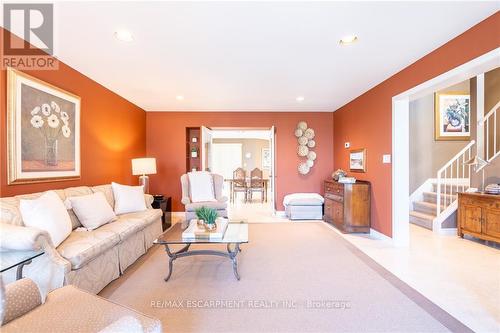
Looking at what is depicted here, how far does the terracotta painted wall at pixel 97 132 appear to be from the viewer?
237cm

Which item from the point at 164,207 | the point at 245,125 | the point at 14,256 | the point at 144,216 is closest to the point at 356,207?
the point at 245,125

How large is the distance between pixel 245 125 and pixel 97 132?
303 centimetres

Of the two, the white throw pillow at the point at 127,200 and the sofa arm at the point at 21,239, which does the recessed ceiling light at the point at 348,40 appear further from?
the white throw pillow at the point at 127,200

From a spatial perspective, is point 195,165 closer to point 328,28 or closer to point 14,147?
point 14,147

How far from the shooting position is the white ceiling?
6.41 feet

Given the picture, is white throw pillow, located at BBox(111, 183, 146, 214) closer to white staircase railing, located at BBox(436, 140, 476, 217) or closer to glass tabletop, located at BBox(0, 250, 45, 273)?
glass tabletop, located at BBox(0, 250, 45, 273)

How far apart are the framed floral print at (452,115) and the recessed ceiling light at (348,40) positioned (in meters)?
4.49

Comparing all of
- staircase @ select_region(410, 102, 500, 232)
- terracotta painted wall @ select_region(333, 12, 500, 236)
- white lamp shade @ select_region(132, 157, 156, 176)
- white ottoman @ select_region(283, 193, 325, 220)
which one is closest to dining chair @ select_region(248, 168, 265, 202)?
white ottoman @ select_region(283, 193, 325, 220)

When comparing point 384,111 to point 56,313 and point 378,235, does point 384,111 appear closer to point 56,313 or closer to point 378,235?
point 378,235

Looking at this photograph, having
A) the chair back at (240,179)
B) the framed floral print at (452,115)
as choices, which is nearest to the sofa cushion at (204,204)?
the chair back at (240,179)

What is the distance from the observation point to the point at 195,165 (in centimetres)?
597

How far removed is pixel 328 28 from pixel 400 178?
94.9 inches

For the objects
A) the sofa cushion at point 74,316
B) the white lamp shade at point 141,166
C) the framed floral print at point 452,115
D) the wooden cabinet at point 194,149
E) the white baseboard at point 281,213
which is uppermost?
the framed floral print at point 452,115

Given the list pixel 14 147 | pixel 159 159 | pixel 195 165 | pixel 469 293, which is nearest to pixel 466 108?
pixel 469 293
